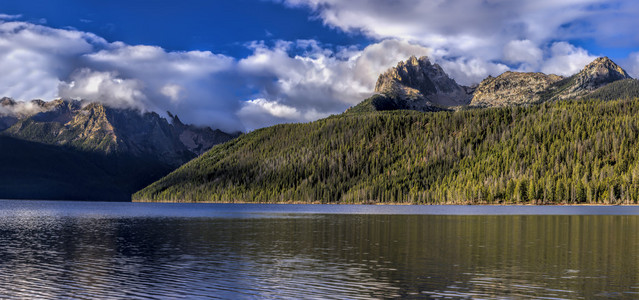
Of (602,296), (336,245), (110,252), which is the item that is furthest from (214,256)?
(602,296)

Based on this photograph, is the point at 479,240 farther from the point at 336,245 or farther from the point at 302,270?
the point at 302,270

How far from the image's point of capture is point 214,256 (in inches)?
2424

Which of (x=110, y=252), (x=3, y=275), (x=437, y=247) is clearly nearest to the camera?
(x=3, y=275)

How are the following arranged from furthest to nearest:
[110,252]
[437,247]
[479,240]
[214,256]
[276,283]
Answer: [479,240] → [437,247] → [110,252] → [214,256] → [276,283]

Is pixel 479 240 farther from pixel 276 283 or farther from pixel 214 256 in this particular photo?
pixel 276 283

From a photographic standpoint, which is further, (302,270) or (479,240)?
(479,240)

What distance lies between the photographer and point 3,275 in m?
47.8

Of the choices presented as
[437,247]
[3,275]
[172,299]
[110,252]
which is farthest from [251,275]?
[437,247]

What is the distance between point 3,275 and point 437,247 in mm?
48313

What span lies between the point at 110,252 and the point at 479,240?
168 ft

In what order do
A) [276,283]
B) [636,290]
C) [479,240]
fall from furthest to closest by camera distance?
[479,240] < [276,283] < [636,290]

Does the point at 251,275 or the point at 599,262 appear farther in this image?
the point at 599,262

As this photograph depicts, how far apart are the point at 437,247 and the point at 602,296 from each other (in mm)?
33157

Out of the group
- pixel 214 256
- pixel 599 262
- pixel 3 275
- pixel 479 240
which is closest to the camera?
pixel 3 275
